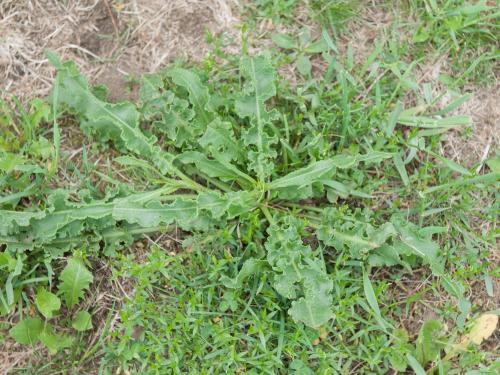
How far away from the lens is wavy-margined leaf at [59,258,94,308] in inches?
116

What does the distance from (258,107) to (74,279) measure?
4.36 ft

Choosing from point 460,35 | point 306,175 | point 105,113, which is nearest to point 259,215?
point 306,175

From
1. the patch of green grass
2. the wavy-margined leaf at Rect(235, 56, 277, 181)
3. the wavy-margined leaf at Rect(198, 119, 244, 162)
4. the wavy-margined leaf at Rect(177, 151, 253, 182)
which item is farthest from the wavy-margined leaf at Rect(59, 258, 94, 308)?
the patch of green grass

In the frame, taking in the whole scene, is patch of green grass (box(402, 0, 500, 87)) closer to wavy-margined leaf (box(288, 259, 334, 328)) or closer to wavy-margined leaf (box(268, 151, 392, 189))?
wavy-margined leaf (box(268, 151, 392, 189))

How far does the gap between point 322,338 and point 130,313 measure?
1028 millimetres

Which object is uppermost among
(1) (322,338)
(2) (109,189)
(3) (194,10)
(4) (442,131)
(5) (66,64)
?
(3) (194,10)

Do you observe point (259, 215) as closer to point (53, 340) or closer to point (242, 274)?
point (242, 274)

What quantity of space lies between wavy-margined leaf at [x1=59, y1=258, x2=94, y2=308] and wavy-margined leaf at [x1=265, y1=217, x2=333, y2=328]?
38.5 inches

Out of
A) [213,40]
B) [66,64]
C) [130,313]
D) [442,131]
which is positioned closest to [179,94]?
[213,40]

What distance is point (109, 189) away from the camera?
120 inches

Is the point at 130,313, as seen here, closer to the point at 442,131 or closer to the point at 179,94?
the point at 179,94

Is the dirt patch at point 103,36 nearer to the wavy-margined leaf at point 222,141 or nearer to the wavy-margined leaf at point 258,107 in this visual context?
the wavy-margined leaf at point 258,107

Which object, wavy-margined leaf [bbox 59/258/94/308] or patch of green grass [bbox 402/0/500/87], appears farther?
patch of green grass [bbox 402/0/500/87]

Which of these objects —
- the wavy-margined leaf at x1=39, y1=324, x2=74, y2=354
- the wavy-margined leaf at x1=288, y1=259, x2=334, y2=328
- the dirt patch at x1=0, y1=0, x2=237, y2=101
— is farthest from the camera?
the dirt patch at x1=0, y1=0, x2=237, y2=101
